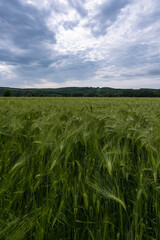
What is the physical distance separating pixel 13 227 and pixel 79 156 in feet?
2.76

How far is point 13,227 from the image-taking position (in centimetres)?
67

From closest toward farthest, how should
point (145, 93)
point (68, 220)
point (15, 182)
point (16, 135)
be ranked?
point (68, 220)
point (15, 182)
point (16, 135)
point (145, 93)

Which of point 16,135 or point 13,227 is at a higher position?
point 16,135

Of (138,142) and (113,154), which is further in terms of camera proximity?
(138,142)

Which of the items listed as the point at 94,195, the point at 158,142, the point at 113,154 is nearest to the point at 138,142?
the point at 158,142

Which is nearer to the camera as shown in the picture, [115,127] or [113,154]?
[113,154]

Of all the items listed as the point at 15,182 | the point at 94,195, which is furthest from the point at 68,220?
the point at 15,182

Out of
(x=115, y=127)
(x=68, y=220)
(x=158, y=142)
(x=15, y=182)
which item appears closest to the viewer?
(x=68, y=220)

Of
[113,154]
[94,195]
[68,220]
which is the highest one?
[113,154]

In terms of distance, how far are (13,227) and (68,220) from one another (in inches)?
11.8

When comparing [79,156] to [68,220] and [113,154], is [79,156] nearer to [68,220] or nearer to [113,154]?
[113,154]

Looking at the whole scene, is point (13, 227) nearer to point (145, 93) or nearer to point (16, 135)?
point (16, 135)

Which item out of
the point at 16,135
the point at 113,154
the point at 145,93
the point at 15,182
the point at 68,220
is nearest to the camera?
the point at 68,220

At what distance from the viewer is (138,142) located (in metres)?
1.52
